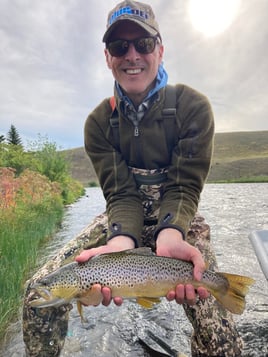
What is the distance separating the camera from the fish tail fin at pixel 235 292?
2.94 metres

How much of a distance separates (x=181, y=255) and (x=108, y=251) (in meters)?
0.61

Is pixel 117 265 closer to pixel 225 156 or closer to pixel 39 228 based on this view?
pixel 39 228

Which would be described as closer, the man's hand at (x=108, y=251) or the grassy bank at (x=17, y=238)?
the man's hand at (x=108, y=251)

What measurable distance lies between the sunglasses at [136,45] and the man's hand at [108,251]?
1.75 meters

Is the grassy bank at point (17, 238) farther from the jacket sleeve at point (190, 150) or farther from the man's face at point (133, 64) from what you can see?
the man's face at point (133, 64)

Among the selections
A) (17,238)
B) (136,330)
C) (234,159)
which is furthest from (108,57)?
(234,159)

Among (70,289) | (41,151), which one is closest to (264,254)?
(70,289)

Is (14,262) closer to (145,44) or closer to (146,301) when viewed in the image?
(146,301)

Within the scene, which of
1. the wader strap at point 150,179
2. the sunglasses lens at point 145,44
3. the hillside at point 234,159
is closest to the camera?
the sunglasses lens at point 145,44

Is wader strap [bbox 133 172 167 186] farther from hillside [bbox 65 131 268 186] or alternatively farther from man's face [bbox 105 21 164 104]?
hillside [bbox 65 131 268 186]

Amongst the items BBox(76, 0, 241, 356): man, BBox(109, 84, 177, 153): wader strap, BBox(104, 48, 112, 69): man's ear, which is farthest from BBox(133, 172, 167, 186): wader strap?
BBox(104, 48, 112, 69): man's ear

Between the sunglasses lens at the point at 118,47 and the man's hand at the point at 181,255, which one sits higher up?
the sunglasses lens at the point at 118,47

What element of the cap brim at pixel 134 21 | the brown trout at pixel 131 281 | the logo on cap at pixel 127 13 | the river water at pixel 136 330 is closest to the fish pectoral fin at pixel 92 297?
the brown trout at pixel 131 281

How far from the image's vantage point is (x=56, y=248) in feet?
34.1
